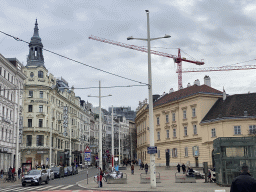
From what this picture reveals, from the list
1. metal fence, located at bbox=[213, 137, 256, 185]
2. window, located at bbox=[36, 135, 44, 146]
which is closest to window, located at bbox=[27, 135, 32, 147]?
window, located at bbox=[36, 135, 44, 146]

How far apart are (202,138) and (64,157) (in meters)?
39.7

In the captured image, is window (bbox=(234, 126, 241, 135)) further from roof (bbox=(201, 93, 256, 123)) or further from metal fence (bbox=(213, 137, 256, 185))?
metal fence (bbox=(213, 137, 256, 185))

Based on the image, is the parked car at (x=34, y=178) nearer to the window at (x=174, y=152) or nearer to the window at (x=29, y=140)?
the window at (x=174, y=152)

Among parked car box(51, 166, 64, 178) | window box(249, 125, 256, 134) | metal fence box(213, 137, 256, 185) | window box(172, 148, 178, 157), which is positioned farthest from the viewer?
window box(172, 148, 178, 157)

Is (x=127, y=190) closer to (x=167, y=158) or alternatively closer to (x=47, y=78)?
(x=167, y=158)

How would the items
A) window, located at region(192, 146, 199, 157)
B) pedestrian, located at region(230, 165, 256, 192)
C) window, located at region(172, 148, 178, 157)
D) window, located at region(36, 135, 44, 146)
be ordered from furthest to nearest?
window, located at region(36, 135, 44, 146), window, located at region(172, 148, 178, 157), window, located at region(192, 146, 199, 157), pedestrian, located at region(230, 165, 256, 192)

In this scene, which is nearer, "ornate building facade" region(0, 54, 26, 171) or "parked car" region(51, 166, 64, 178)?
"parked car" region(51, 166, 64, 178)

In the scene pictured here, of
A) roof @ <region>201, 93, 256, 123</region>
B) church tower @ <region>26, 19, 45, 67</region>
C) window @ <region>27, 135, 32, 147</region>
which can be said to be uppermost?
church tower @ <region>26, 19, 45, 67</region>

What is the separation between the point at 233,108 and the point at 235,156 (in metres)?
33.9

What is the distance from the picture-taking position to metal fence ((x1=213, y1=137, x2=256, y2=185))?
922 inches

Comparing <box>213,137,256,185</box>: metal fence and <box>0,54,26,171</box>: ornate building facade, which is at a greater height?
<box>0,54,26,171</box>: ornate building facade

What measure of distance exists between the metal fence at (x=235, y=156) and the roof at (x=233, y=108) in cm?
3140

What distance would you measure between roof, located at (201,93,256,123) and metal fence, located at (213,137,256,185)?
31397 mm

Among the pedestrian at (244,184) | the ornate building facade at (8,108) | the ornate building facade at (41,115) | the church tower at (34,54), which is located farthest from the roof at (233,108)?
the pedestrian at (244,184)
